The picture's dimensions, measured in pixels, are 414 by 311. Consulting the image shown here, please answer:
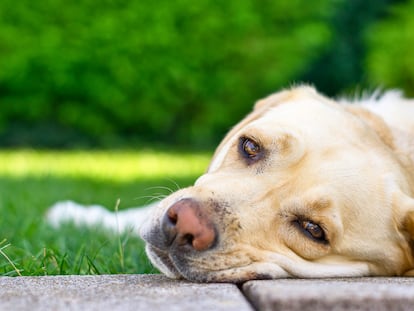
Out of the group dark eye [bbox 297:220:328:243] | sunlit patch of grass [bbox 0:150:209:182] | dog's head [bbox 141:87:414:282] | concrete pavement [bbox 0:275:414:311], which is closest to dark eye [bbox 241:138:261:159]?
dog's head [bbox 141:87:414:282]

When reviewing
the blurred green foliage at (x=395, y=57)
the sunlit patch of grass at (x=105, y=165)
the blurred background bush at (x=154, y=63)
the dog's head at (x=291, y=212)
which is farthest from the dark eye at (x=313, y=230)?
the blurred green foliage at (x=395, y=57)

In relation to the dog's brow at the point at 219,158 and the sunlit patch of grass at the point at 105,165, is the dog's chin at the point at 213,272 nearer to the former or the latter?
the dog's brow at the point at 219,158

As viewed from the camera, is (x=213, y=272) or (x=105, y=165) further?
(x=105, y=165)

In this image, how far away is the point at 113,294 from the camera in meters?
2.40

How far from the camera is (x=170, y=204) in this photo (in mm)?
2836

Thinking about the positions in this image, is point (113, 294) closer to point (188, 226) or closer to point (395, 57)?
point (188, 226)

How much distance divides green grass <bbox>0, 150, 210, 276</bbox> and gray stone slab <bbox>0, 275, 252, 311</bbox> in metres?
0.52

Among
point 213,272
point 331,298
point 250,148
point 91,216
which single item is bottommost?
point 91,216

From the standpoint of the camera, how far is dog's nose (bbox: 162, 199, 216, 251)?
2.68 meters

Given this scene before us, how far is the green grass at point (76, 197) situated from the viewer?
→ 344 centimetres

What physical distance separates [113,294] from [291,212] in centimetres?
86

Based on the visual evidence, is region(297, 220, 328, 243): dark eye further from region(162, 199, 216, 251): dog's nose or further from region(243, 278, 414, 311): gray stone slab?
region(243, 278, 414, 311): gray stone slab

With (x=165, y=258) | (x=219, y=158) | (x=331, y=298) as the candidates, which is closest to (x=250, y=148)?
(x=219, y=158)

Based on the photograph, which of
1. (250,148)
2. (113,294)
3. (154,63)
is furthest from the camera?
(154,63)
